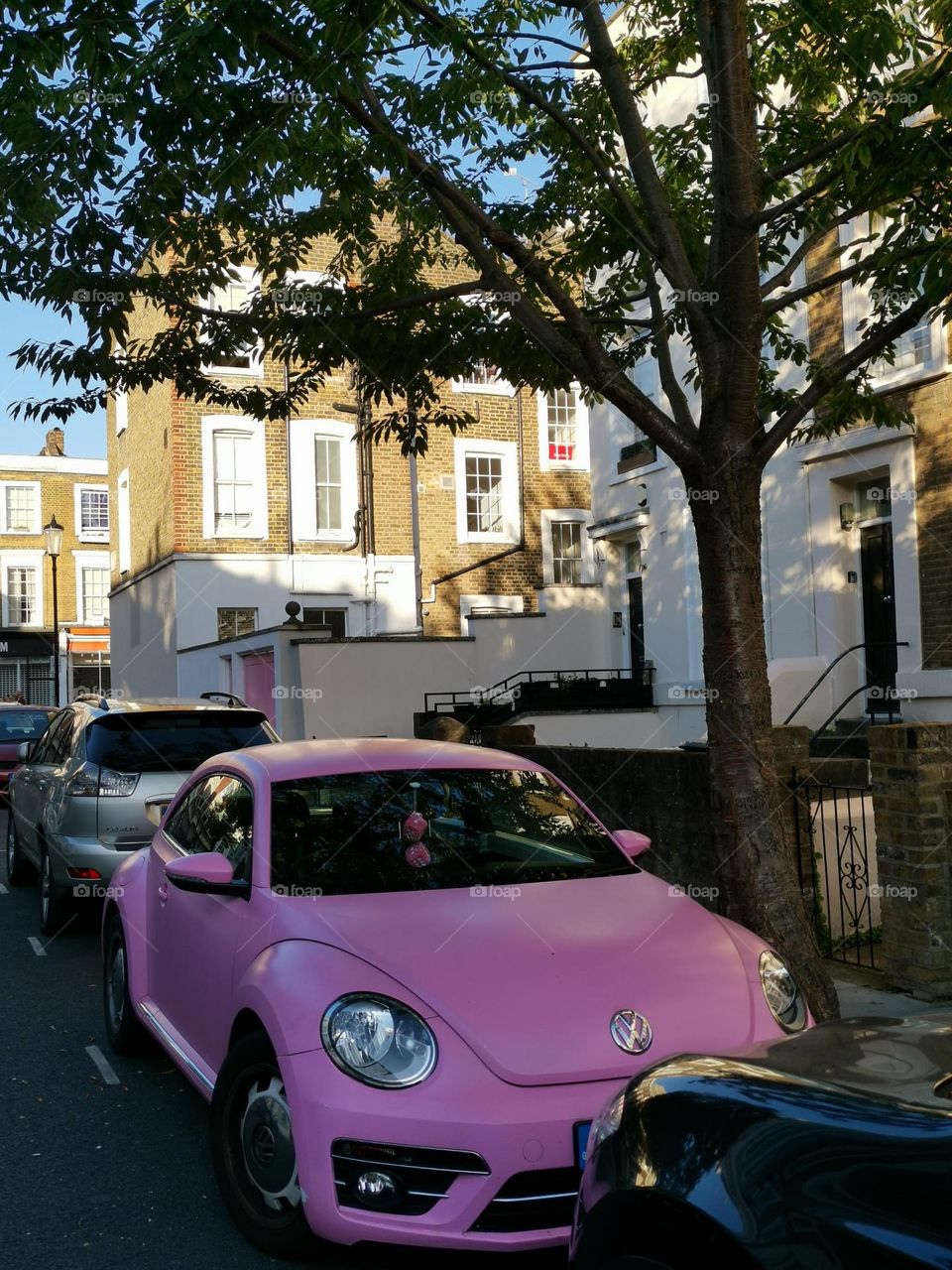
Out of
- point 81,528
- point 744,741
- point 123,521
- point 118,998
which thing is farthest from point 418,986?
point 81,528

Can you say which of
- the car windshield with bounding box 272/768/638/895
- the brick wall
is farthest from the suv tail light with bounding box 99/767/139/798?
the brick wall

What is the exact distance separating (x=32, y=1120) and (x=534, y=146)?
7433 mm

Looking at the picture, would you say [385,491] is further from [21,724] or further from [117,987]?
[117,987]

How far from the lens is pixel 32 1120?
535 centimetres

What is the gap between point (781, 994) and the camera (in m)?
4.34

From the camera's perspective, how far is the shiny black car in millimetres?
1915

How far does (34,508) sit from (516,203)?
46.3 m

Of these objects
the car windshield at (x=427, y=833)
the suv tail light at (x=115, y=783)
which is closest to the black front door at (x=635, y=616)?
the suv tail light at (x=115, y=783)

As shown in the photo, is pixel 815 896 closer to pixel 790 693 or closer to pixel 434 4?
pixel 434 4

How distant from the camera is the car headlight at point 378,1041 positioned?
359 cm

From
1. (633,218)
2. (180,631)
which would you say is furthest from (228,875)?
(180,631)

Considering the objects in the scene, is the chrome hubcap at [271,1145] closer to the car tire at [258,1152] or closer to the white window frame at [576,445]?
the car tire at [258,1152]

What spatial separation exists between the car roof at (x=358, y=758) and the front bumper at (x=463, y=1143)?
1748mm

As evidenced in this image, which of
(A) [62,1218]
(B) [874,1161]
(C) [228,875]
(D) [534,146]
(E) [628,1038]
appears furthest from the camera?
(D) [534,146]
